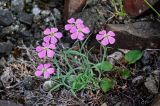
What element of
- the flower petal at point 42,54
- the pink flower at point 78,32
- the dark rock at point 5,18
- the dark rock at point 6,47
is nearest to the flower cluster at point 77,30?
the pink flower at point 78,32

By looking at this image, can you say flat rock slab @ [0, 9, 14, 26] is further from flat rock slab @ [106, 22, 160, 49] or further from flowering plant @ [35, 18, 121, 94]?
flat rock slab @ [106, 22, 160, 49]

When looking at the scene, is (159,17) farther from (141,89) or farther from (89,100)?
(89,100)

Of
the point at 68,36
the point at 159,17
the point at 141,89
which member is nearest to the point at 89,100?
the point at 141,89

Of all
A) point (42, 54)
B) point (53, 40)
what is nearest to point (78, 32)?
point (53, 40)

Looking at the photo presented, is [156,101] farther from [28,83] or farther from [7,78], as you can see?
[7,78]

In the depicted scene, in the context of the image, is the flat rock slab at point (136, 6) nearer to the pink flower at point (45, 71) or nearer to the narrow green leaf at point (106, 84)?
the narrow green leaf at point (106, 84)

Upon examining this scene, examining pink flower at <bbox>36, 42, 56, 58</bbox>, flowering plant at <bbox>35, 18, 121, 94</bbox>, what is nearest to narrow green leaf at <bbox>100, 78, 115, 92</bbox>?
flowering plant at <bbox>35, 18, 121, 94</bbox>

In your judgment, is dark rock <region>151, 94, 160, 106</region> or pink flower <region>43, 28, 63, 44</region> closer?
dark rock <region>151, 94, 160, 106</region>
